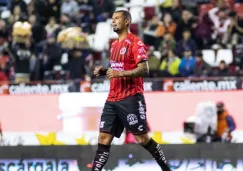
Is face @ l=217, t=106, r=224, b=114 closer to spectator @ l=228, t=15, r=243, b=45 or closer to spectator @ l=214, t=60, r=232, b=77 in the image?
spectator @ l=214, t=60, r=232, b=77

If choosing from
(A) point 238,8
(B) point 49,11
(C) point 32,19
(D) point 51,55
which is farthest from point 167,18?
(C) point 32,19

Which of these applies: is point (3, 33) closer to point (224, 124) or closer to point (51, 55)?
point (51, 55)

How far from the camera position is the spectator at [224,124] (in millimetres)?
14258

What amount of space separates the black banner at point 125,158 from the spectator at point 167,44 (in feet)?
22.7

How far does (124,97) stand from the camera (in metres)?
9.55

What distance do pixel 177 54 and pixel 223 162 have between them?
7.11 metres

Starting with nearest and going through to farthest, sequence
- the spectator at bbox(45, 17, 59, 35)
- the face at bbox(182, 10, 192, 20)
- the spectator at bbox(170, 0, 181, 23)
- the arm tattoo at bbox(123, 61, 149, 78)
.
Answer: the arm tattoo at bbox(123, 61, 149, 78) < the face at bbox(182, 10, 192, 20) < the spectator at bbox(170, 0, 181, 23) < the spectator at bbox(45, 17, 59, 35)

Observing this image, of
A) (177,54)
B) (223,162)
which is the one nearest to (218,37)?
(177,54)

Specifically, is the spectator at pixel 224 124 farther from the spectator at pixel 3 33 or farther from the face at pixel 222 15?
the spectator at pixel 3 33

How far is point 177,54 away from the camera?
18172 millimetres

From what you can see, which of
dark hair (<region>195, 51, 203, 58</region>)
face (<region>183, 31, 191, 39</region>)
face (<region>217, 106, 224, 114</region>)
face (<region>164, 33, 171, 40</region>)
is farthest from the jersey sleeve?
face (<region>164, 33, 171, 40</region>)

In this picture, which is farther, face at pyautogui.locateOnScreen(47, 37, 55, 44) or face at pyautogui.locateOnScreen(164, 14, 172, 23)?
face at pyautogui.locateOnScreen(47, 37, 55, 44)

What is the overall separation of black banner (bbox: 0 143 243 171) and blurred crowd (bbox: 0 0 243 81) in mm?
5769

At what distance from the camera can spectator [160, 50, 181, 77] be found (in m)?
17.5
